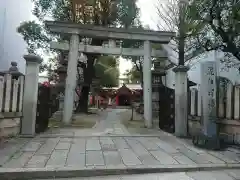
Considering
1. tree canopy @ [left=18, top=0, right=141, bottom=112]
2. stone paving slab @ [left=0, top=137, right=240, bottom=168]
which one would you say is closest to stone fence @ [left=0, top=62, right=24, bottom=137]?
stone paving slab @ [left=0, top=137, right=240, bottom=168]

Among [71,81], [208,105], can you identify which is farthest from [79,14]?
[208,105]

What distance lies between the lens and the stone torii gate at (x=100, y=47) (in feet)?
36.5

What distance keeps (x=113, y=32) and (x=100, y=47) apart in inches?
Answer: 34.1

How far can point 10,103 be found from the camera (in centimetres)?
814

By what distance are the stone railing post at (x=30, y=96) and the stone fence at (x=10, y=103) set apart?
152mm

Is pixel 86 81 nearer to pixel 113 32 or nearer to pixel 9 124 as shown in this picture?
pixel 113 32

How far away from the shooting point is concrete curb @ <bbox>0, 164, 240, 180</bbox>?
4.86 meters

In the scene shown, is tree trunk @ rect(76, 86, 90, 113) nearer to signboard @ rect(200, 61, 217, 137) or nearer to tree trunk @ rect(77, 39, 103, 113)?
tree trunk @ rect(77, 39, 103, 113)

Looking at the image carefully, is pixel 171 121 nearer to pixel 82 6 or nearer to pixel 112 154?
pixel 112 154

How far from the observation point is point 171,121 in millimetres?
10133

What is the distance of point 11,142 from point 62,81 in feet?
45.2

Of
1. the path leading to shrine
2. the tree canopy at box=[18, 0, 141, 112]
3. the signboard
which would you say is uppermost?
the tree canopy at box=[18, 0, 141, 112]

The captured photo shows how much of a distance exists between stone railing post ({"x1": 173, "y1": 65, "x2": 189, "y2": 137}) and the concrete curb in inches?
146

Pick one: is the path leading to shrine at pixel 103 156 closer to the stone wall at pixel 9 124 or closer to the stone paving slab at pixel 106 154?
the stone paving slab at pixel 106 154
